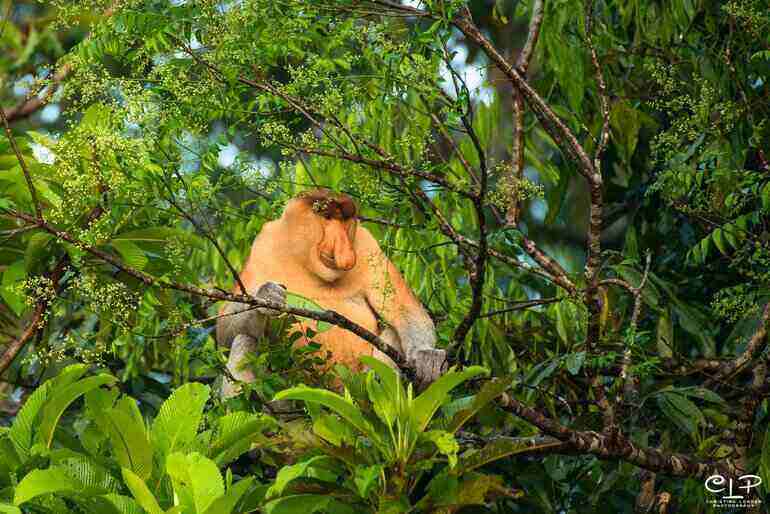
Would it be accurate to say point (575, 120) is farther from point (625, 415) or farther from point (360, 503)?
point (360, 503)

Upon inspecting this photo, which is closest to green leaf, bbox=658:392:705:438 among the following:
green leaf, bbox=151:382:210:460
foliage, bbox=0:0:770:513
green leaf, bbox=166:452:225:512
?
foliage, bbox=0:0:770:513

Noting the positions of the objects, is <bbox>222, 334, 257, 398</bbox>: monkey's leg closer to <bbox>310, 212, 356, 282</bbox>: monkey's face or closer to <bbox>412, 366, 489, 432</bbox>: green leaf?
<bbox>310, 212, 356, 282</bbox>: monkey's face

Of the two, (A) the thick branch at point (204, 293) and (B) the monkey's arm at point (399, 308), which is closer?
(A) the thick branch at point (204, 293)

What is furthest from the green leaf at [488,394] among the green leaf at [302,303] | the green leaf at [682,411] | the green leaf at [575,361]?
the green leaf at [682,411]

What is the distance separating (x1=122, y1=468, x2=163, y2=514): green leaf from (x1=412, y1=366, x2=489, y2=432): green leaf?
2.45ft

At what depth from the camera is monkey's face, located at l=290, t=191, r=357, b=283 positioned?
4.57m

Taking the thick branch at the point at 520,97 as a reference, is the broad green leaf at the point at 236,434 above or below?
below

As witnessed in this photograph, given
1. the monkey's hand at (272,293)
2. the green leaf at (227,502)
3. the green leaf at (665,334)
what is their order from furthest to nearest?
the green leaf at (665,334) < the monkey's hand at (272,293) < the green leaf at (227,502)

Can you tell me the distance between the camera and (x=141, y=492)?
3490 millimetres

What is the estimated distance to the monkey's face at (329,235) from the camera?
4.57 m

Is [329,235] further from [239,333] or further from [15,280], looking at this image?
[15,280]

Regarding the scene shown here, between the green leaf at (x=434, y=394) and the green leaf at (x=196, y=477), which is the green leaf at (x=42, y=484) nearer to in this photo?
the green leaf at (x=196, y=477)

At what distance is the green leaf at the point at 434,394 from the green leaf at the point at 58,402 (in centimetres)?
94

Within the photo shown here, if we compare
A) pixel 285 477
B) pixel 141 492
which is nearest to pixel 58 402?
pixel 141 492
